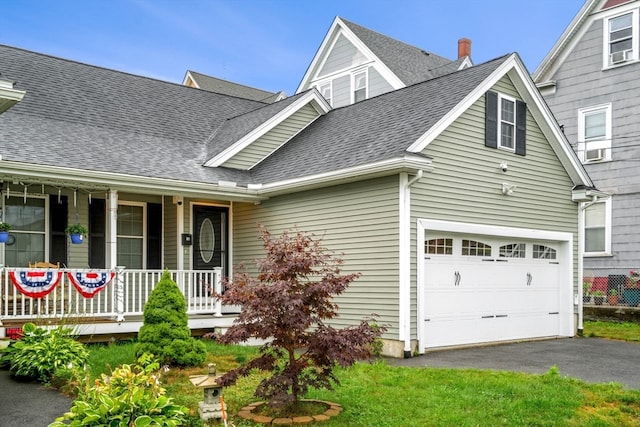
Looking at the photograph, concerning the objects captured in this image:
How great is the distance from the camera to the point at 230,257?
48.9ft

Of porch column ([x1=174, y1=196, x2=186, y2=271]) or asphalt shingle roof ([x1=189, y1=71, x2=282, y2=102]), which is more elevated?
asphalt shingle roof ([x1=189, y1=71, x2=282, y2=102])

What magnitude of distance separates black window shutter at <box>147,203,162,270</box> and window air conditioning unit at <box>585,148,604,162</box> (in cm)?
1320

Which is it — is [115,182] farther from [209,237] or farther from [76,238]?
[209,237]

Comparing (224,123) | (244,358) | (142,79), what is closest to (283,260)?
(244,358)

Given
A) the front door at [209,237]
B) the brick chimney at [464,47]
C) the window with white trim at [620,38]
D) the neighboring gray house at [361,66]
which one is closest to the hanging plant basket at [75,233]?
the front door at [209,237]

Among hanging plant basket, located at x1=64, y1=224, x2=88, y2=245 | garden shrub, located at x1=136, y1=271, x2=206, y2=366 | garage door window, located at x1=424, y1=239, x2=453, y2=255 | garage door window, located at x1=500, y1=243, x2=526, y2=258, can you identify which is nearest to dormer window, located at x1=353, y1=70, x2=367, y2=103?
garage door window, located at x1=500, y1=243, x2=526, y2=258

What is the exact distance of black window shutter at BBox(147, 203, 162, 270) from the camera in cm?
1420

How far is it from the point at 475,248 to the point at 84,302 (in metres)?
7.57

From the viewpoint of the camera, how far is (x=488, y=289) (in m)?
Result: 13.2

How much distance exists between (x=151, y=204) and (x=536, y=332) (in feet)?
29.7

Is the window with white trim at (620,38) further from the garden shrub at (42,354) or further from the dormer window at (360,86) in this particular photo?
the garden shrub at (42,354)

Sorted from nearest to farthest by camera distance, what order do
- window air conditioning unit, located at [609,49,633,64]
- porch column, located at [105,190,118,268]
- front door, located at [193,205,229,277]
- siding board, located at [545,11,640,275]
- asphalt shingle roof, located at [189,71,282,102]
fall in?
porch column, located at [105,190,118,268] → front door, located at [193,205,229,277] → siding board, located at [545,11,640,275] → window air conditioning unit, located at [609,49,633,64] → asphalt shingle roof, located at [189,71,282,102]

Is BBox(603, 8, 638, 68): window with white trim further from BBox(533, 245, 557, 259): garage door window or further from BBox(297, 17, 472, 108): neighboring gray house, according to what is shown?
BBox(533, 245, 557, 259): garage door window

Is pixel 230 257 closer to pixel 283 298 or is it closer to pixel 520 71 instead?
pixel 520 71
